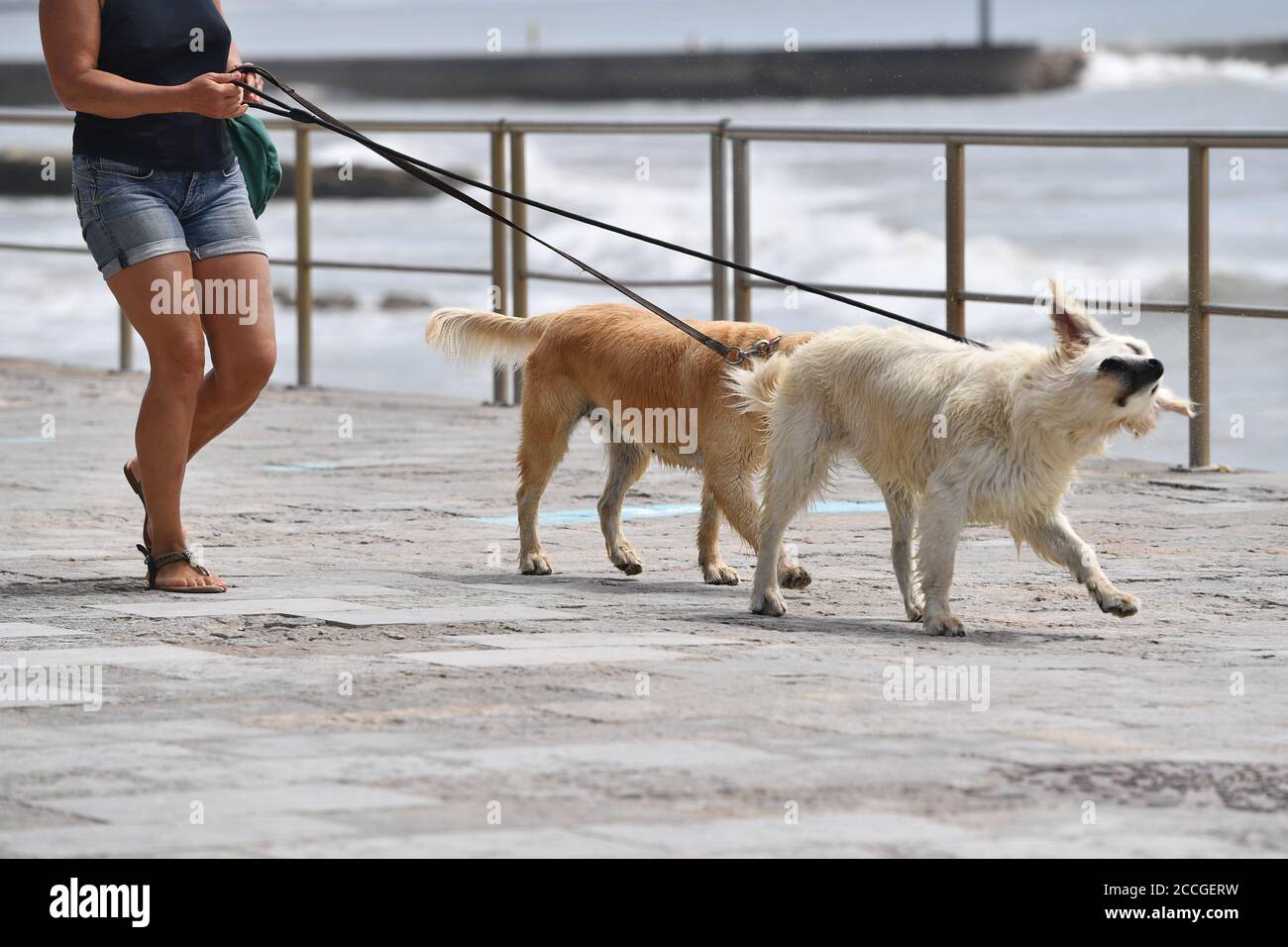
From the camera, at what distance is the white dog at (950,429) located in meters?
6.34

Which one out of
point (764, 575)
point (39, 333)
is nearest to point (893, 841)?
point (764, 575)

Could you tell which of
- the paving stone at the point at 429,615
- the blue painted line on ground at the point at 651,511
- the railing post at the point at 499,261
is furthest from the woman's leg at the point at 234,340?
the railing post at the point at 499,261

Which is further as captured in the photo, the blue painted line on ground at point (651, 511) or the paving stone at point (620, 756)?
the blue painted line on ground at point (651, 511)

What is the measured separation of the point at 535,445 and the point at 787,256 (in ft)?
83.1

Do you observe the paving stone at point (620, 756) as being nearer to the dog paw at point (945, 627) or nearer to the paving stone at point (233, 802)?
the paving stone at point (233, 802)

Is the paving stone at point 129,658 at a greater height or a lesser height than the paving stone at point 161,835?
lesser

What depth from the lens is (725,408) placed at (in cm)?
735

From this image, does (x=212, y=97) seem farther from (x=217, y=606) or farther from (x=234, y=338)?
(x=217, y=606)

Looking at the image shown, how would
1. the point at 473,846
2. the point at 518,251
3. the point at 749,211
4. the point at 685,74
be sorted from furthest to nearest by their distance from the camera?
the point at 685,74 < the point at 518,251 < the point at 749,211 < the point at 473,846

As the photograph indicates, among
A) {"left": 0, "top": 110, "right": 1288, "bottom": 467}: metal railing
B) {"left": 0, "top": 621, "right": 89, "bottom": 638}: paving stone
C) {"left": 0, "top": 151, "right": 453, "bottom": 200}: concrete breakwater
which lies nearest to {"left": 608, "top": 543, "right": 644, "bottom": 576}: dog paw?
{"left": 0, "top": 621, "right": 89, "bottom": 638}: paving stone

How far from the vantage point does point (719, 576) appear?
25.0 ft

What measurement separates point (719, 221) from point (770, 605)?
6.09 metres

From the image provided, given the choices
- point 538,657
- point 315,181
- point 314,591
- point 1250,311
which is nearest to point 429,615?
point 314,591
